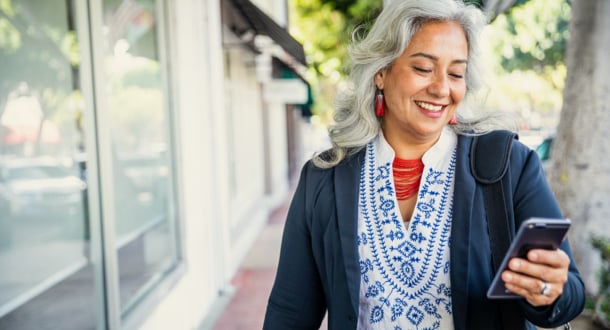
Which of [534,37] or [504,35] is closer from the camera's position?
[534,37]

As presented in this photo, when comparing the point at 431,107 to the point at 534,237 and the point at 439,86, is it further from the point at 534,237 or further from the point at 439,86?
the point at 534,237

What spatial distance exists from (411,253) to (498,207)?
271mm

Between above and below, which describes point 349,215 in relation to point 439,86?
below

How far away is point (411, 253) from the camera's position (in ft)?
5.27

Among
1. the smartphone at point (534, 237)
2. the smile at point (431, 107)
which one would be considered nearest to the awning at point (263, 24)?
the smile at point (431, 107)

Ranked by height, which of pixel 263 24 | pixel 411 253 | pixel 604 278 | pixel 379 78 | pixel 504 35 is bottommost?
pixel 604 278

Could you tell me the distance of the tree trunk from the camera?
→ 4.68 metres

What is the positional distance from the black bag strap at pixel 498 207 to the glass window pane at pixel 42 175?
2.93 meters

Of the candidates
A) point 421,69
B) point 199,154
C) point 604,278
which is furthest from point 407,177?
point 199,154

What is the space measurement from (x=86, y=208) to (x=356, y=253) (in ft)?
11.2

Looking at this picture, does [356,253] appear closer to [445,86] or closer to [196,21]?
[445,86]

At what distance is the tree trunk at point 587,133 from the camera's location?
468 centimetres

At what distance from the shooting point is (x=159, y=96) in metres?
4.98

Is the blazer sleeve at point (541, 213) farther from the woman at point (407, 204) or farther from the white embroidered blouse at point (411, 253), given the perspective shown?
the white embroidered blouse at point (411, 253)
